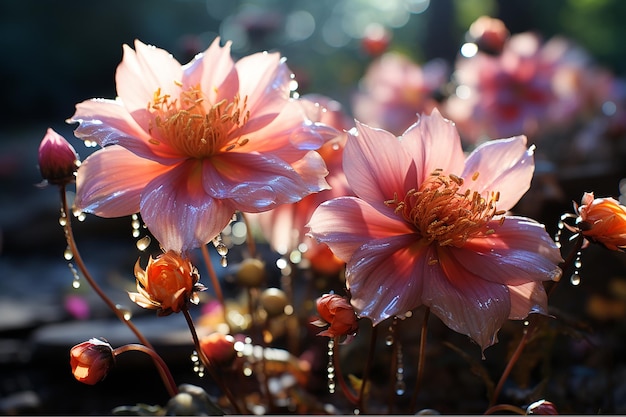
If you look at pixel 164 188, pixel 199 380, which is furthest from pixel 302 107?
pixel 199 380

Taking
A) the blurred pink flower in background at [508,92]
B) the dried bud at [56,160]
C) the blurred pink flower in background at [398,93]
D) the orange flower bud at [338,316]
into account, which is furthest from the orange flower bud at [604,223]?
the blurred pink flower in background at [398,93]

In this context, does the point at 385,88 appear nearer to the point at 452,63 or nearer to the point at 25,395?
the point at 25,395

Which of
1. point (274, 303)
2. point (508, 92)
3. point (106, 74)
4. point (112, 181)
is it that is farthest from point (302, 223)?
point (106, 74)

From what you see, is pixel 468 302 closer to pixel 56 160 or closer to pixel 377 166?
pixel 377 166

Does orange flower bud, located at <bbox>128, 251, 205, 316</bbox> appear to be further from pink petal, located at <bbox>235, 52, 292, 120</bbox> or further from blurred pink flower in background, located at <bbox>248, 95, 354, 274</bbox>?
blurred pink flower in background, located at <bbox>248, 95, 354, 274</bbox>

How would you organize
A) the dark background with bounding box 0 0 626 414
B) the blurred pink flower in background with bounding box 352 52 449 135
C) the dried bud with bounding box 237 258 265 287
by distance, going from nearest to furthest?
1. the dried bud with bounding box 237 258 265 287
2. the dark background with bounding box 0 0 626 414
3. the blurred pink flower in background with bounding box 352 52 449 135

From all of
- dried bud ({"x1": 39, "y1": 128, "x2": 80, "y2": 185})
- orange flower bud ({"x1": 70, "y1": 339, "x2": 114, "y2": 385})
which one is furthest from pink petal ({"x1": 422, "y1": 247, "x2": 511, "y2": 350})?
dried bud ({"x1": 39, "y1": 128, "x2": 80, "y2": 185})

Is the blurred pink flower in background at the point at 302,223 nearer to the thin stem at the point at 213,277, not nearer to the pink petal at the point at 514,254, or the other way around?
the thin stem at the point at 213,277
